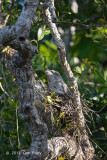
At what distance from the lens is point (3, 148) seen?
81.8 inches

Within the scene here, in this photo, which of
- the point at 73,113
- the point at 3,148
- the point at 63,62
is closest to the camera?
the point at 63,62

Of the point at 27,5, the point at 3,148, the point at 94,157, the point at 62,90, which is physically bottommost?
the point at 94,157

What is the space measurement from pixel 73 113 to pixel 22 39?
34.3 inches

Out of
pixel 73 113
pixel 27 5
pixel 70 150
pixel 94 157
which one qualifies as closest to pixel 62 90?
pixel 73 113

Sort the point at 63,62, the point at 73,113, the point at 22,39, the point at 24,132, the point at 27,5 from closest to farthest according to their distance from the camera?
1. the point at 22,39
2. the point at 27,5
3. the point at 63,62
4. the point at 73,113
5. the point at 24,132

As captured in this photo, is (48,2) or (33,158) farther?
(48,2)

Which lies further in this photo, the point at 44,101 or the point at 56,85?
the point at 56,85

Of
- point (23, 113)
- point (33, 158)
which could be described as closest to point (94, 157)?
point (33, 158)

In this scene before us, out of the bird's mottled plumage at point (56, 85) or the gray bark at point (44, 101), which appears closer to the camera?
the gray bark at point (44, 101)

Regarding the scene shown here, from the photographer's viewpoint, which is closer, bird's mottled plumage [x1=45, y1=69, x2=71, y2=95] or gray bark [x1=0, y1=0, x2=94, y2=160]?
gray bark [x1=0, y1=0, x2=94, y2=160]

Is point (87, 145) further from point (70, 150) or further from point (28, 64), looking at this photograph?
point (28, 64)

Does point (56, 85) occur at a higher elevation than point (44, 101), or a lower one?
higher

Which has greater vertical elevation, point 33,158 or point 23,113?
point 23,113

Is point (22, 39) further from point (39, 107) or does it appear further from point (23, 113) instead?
point (39, 107)
